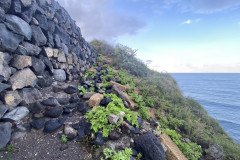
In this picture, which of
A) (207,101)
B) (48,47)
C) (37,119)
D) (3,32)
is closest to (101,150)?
(37,119)

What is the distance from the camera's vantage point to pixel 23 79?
3.77 m

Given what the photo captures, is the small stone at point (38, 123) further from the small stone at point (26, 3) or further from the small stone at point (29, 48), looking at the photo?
the small stone at point (26, 3)

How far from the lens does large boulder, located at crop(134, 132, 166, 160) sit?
3.23 meters

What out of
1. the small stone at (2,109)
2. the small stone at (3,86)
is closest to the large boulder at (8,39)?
the small stone at (3,86)

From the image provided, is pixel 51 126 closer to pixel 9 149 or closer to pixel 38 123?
pixel 38 123

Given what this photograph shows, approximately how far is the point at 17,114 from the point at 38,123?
571 mm

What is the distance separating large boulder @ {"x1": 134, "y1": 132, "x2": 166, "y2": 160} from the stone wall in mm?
3307

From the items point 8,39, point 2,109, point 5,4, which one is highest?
point 5,4

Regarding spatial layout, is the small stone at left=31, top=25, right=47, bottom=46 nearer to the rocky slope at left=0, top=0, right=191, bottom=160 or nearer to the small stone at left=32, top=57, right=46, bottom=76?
the rocky slope at left=0, top=0, right=191, bottom=160

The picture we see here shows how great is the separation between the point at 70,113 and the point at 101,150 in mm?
1736

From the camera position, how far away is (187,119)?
726 cm

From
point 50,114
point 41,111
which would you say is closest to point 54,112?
point 50,114

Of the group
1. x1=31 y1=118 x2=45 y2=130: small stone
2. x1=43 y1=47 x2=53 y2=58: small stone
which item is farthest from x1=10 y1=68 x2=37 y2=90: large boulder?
x1=43 y1=47 x2=53 y2=58: small stone

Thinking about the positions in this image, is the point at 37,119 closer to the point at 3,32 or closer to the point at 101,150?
the point at 101,150
